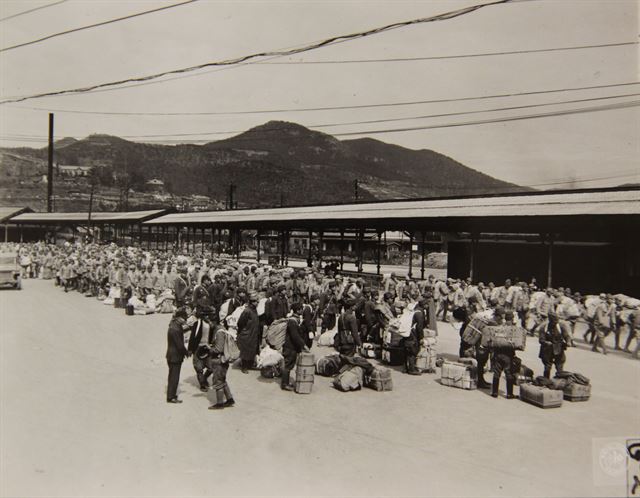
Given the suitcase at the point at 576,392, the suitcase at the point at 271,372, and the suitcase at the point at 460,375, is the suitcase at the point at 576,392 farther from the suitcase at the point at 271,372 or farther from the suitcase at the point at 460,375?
the suitcase at the point at 271,372

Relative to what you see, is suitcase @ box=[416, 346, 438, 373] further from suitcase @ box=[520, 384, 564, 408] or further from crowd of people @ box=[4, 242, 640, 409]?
suitcase @ box=[520, 384, 564, 408]

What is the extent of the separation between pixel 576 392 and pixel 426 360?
3.05 metres

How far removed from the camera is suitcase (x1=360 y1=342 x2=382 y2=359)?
39.9 ft

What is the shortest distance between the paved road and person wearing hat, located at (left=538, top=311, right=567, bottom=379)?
2.98 ft

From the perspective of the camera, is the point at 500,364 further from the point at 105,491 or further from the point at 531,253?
the point at 531,253

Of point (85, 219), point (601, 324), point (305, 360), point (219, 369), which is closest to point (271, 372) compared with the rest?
point (305, 360)

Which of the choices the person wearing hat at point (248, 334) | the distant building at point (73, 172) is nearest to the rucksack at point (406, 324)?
the person wearing hat at point (248, 334)

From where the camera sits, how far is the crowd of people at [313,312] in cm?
896

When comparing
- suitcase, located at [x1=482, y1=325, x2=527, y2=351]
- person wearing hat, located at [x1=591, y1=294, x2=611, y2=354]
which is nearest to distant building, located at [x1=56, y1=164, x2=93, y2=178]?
person wearing hat, located at [x1=591, y1=294, x2=611, y2=354]

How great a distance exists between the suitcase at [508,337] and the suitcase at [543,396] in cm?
72

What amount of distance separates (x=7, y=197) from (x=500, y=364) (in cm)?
12180

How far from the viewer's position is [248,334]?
10.7 m

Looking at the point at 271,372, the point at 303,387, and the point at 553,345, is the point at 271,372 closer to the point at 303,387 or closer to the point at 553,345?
the point at 303,387

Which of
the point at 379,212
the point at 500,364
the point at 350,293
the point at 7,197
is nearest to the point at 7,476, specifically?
the point at 500,364
